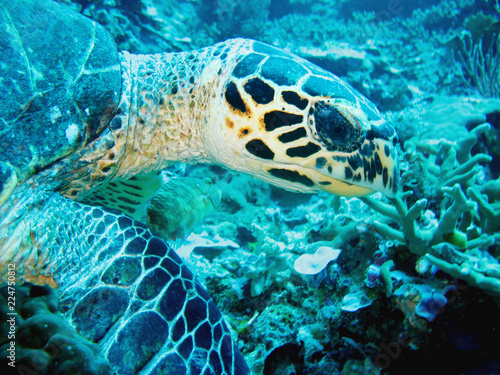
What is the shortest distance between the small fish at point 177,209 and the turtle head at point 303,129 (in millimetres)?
626

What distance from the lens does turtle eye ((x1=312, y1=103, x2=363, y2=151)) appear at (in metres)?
1.36

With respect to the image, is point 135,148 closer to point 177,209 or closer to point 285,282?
point 177,209

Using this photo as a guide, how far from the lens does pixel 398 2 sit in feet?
28.2

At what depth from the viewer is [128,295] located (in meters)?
1.08

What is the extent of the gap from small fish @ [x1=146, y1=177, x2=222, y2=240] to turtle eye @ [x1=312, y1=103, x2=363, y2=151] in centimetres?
112

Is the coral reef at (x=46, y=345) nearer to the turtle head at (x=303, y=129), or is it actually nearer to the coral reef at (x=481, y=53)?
the turtle head at (x=303, y=129)

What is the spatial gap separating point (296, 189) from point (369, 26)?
7775mm

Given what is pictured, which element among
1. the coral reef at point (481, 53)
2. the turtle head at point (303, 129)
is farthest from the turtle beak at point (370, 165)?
the coral reef at point (481, 53)

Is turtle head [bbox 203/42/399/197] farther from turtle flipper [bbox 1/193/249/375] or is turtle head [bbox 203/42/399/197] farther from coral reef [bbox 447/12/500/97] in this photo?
coral reef [bbox 447/12/500/97]

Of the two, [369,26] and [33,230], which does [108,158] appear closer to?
[33,230]

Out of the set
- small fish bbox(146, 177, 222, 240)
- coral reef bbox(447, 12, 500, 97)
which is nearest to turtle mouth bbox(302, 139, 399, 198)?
small fish bbox(146, 177, 222, 240)

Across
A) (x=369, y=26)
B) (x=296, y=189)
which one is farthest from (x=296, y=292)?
(x=369, y=26)

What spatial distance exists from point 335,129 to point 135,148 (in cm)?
125

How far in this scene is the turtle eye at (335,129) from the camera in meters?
1.36
